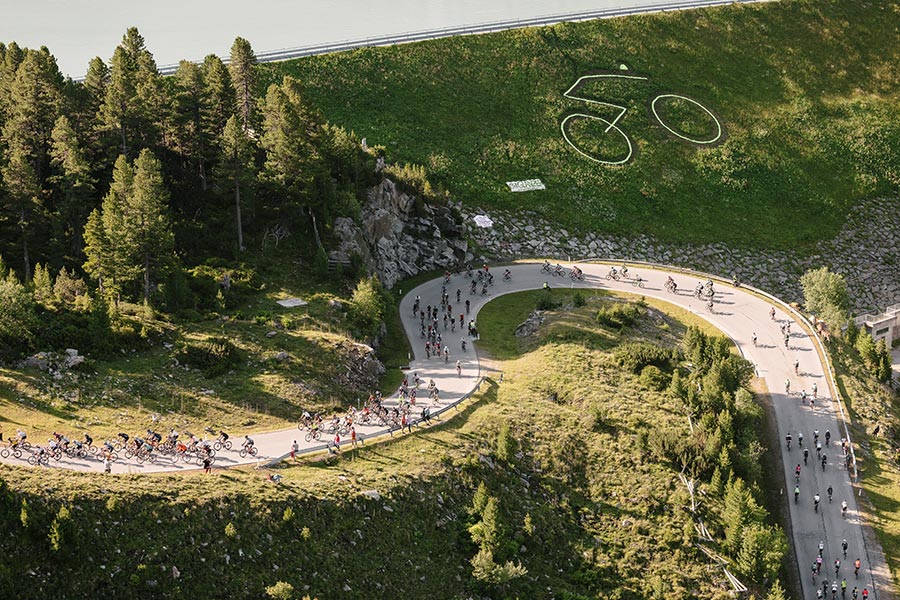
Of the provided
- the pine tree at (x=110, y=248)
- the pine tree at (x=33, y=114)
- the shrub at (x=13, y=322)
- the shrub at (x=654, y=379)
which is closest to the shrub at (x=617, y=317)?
the shrub at (x=654, y=379)

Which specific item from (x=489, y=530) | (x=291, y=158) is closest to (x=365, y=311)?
(x=291, y=158)

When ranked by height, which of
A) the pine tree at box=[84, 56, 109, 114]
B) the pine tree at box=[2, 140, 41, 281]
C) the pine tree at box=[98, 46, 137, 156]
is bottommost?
the pine tree at box=[2, 140, 41, 281]

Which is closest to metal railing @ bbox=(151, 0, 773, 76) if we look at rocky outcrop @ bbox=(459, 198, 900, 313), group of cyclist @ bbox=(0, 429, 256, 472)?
rocky outcrop @ bbox=(459, 198, 900, 313)

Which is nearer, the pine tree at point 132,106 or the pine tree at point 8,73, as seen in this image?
the pine tree at point 132,106

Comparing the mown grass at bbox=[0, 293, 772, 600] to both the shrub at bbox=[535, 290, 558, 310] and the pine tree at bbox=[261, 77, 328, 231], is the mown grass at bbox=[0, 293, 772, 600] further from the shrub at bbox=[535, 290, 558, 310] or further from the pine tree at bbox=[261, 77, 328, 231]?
the pine tree at bbox=[261, 77, 328, 231]

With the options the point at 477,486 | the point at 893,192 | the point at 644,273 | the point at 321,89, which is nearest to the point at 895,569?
the point at 477,486

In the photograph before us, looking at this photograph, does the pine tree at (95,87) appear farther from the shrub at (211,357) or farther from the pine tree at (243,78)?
the shrub at (211,357)
